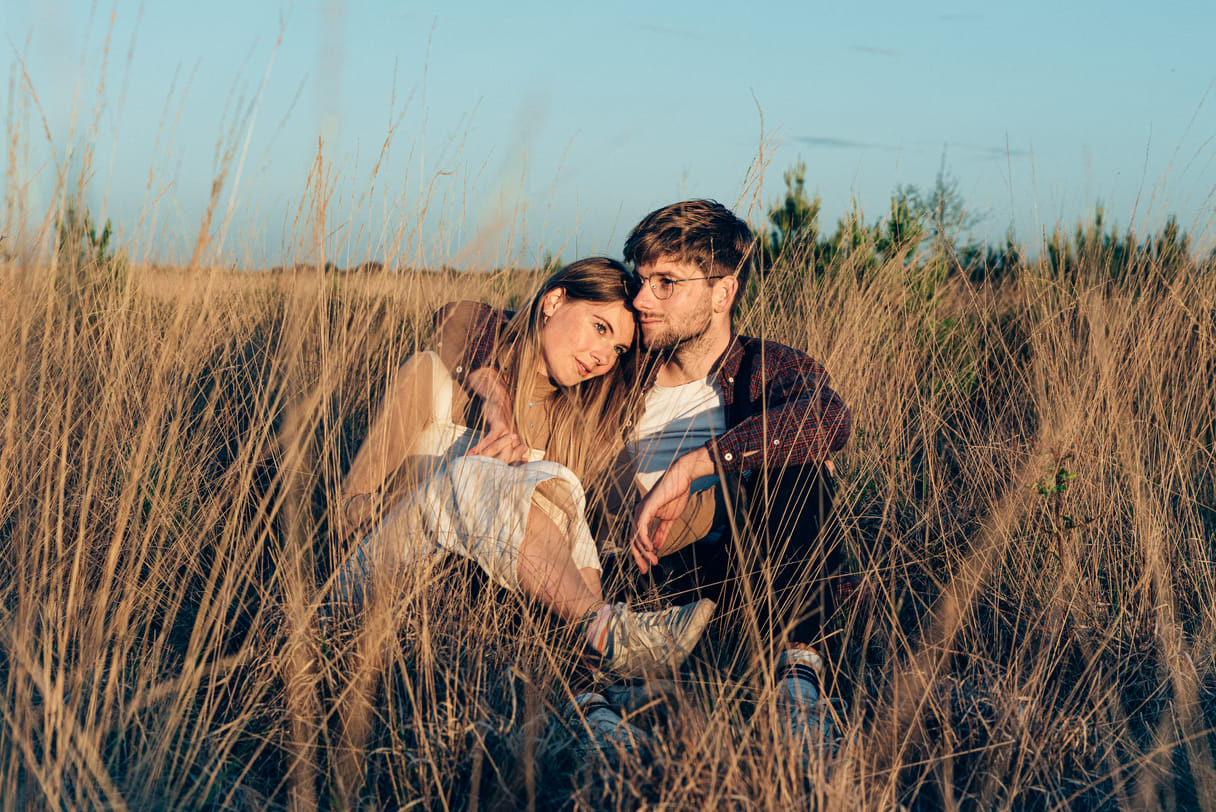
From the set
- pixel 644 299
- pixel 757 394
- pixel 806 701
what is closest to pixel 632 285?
pixel 644 299

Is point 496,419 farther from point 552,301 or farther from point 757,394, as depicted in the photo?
point 757,394

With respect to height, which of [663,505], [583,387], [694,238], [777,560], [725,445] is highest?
[694,238]

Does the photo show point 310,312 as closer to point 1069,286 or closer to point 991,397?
point 991,397

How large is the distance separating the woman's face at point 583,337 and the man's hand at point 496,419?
0.57 feet

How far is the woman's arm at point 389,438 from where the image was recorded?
1.67 m

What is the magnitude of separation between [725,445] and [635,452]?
1.19ft

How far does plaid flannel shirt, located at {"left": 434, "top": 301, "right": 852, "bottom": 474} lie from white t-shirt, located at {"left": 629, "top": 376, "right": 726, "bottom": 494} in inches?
1.6

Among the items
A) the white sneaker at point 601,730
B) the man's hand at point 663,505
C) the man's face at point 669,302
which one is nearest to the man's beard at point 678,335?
the man's face at point 669,302

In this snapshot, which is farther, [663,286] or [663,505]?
[663,286]

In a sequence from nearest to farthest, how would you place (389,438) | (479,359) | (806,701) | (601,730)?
1. (601,730)
2. (806,701)
3. (389,438)
4. (479,359)

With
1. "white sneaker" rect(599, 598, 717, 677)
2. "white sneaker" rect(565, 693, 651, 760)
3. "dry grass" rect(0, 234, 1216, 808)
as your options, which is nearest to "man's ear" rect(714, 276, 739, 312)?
"dry grass" rect(0, 234, 1216, 808)

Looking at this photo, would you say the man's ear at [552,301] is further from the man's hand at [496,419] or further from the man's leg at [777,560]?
the man's leg at [777,560]

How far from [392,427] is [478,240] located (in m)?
0.47

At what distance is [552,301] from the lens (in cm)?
215
